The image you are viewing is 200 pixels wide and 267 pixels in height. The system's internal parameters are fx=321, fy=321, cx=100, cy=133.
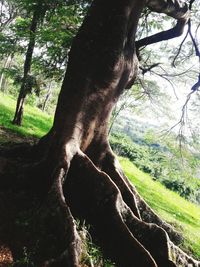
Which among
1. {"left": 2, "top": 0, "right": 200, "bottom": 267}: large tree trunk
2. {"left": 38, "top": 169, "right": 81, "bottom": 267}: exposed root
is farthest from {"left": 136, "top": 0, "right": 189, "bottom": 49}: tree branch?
{"left": 38, "top": 169, "right": 81, "bottom": 267}: exposed root

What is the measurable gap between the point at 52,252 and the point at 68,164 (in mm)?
1797

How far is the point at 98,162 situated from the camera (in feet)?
24.4

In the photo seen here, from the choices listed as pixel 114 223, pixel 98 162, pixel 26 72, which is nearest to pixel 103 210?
pixel 114 223

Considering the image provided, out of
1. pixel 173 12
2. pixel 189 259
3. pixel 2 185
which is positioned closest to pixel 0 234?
pixel 2 185

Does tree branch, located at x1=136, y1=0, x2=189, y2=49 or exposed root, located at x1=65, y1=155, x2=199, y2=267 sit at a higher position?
tree branch, located at x1=136, y1=0, x2=189, y2=49

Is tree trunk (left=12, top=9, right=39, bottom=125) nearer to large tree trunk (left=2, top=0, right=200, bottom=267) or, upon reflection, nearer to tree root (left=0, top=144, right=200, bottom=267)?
large tree trunk (left=2, top=0, right=200, bottom=267)

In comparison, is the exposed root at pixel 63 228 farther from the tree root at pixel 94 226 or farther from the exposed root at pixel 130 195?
the exposed root at pixel 130 195

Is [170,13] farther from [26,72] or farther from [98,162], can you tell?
[26,72]

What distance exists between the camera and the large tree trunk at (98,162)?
548 centimetres

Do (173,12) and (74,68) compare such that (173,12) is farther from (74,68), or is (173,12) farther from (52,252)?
(52,252)

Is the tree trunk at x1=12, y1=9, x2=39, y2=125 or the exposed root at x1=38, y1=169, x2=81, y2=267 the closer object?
the exposed root at x1=38, y1=169, x2=81, y2=267

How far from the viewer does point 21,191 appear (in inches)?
256

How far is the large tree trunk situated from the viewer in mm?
5484

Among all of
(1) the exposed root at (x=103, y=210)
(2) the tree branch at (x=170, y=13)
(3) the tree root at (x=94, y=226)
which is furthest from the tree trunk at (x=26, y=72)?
(1) the exposed root at (x=103, y=210)
